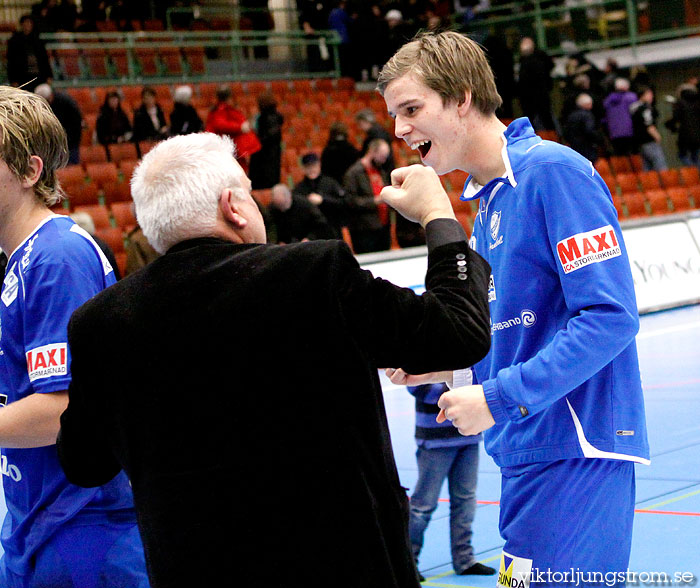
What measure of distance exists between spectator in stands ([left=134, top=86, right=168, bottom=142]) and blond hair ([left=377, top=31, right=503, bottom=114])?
40.5 feet

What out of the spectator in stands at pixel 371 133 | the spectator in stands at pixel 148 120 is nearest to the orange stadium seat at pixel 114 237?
the spectator in stands at pixel 148 120

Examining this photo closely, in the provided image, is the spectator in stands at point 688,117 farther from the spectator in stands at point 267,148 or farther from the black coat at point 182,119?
the black coat at point 182,119

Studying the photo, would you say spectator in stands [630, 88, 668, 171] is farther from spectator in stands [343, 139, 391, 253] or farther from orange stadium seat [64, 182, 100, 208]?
orange stadium seat [64, 182, 100, 208]

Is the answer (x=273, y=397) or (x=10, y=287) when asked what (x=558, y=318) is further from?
(x=10, y=287)

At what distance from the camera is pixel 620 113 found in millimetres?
18000

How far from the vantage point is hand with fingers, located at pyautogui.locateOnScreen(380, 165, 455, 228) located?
1920 millimetres

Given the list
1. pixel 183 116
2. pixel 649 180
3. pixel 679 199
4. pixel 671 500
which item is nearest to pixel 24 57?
pixel 183 116

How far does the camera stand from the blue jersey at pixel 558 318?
2.13 meters

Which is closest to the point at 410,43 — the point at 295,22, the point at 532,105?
the point at 532,105

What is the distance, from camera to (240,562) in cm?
171

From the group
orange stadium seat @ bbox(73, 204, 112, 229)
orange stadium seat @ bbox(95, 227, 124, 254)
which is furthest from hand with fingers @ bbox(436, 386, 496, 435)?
orange stadium seat @ bbox(73, 204, 112, 229)

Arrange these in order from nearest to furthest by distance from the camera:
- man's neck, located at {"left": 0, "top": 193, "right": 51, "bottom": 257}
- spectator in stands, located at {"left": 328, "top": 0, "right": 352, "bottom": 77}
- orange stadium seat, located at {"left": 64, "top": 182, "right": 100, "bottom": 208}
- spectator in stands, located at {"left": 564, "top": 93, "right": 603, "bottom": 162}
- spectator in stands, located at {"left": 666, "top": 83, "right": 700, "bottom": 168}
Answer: man's neck, located at {"left": 0, "top": 193, "right": 51, "bottom": 257}
orange stadium seat, located at {"left": 64, "top": 182, "right": 100, "bottom": 208}
spectator in stands, located at {"left": 564, "top": 93, "right": 603, "bottom": 162}
spectator in stands, located at {"left": 666, "top": 83, "right": 700, "bottom": 168}
spectator in stands, located at {"left": 328, "top": 0, "right": 352, "bottom": 77}

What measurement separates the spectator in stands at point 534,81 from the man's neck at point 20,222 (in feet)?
49.8

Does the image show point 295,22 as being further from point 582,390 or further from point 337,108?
point 582,390
